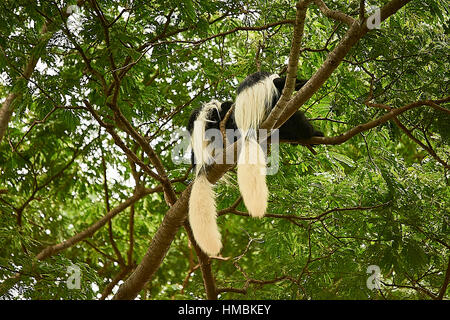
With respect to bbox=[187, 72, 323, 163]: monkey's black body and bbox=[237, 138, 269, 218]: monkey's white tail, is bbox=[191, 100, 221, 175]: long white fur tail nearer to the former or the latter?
bbox=[187, 72, 323, 163]: monkey's black body

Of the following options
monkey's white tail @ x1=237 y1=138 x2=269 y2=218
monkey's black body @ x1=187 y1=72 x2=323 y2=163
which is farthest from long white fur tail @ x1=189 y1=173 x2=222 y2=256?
monkey's black body @ x1=187 y1=72 x2=323 y2=163

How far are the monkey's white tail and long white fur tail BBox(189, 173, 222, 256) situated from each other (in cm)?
23

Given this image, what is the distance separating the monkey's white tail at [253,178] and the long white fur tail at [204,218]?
0.75 feet

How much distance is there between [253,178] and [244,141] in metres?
0.22

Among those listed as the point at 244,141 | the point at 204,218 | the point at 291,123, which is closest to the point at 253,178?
the point at 244,141

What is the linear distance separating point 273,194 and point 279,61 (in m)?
0.83

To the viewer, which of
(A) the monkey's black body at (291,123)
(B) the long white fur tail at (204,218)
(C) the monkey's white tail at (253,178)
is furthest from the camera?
(A) the monkey's black body at (291,123)

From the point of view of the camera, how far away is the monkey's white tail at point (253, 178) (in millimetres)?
2384

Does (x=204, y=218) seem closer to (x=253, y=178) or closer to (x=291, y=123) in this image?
(x=253, y=178)

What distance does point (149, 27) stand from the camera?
128 inches

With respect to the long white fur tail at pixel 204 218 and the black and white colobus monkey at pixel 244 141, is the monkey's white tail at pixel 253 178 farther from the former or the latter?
the long white fur tail at pixel 204 218

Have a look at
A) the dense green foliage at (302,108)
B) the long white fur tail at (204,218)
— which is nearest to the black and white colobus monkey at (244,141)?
the long white fur tail at (204,218)

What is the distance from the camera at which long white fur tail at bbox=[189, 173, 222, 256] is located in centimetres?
254

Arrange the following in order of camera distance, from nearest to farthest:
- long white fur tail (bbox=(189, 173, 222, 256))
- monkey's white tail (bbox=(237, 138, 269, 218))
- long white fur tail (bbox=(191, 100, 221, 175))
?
1. monkey's white tail (bbox=(237, 138, 269, 218))
2. long white fur tail (bbox=(189, 173, 222, 256))
3. long white fur tail (bbox=(191, 100, 221, 175))
